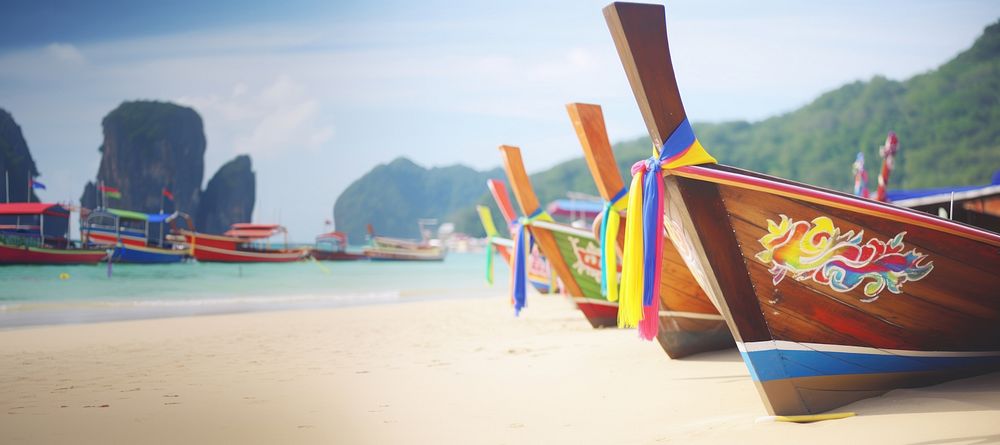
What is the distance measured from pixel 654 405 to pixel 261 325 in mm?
8294

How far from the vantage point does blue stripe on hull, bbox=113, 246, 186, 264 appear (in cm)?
3300

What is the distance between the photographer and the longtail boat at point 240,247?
131ft

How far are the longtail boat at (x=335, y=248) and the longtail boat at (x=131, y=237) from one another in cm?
1592

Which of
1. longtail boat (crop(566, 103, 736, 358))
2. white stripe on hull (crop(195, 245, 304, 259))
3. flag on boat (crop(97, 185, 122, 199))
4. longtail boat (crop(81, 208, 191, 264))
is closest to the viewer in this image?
longtail boat (crop(566, 103, 736, 358))

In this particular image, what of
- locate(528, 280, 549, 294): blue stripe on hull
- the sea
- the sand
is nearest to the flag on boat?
the sea

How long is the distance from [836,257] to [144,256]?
37315 millimetres

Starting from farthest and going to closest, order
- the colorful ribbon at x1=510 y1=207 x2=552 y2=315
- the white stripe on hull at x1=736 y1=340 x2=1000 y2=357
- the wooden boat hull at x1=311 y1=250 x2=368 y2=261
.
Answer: the wooden boat hull at x1=311 y1=250 x2=368 y2=261
the colorful ribbon at x1=510 y1=207 x2=552 y2=315
the white stripe on hull at x1=736 y1=340 x2=1000 y2=357

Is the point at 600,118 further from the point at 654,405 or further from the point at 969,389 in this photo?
the point at 969,389

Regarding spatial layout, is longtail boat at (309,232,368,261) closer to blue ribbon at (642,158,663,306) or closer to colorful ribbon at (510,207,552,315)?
colorful ribbon at (510,207,552,315)

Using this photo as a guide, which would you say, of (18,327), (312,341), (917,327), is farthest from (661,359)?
(18,327)

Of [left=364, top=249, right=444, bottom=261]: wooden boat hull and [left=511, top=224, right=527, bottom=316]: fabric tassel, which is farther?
[left=364, top=249, right=444, bottom=261]: wooden boat hull

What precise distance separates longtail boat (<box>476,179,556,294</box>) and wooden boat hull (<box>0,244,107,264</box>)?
1107cm

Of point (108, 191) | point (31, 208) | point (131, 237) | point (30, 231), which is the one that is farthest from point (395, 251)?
point (31, 208)

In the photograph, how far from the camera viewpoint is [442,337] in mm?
9445
